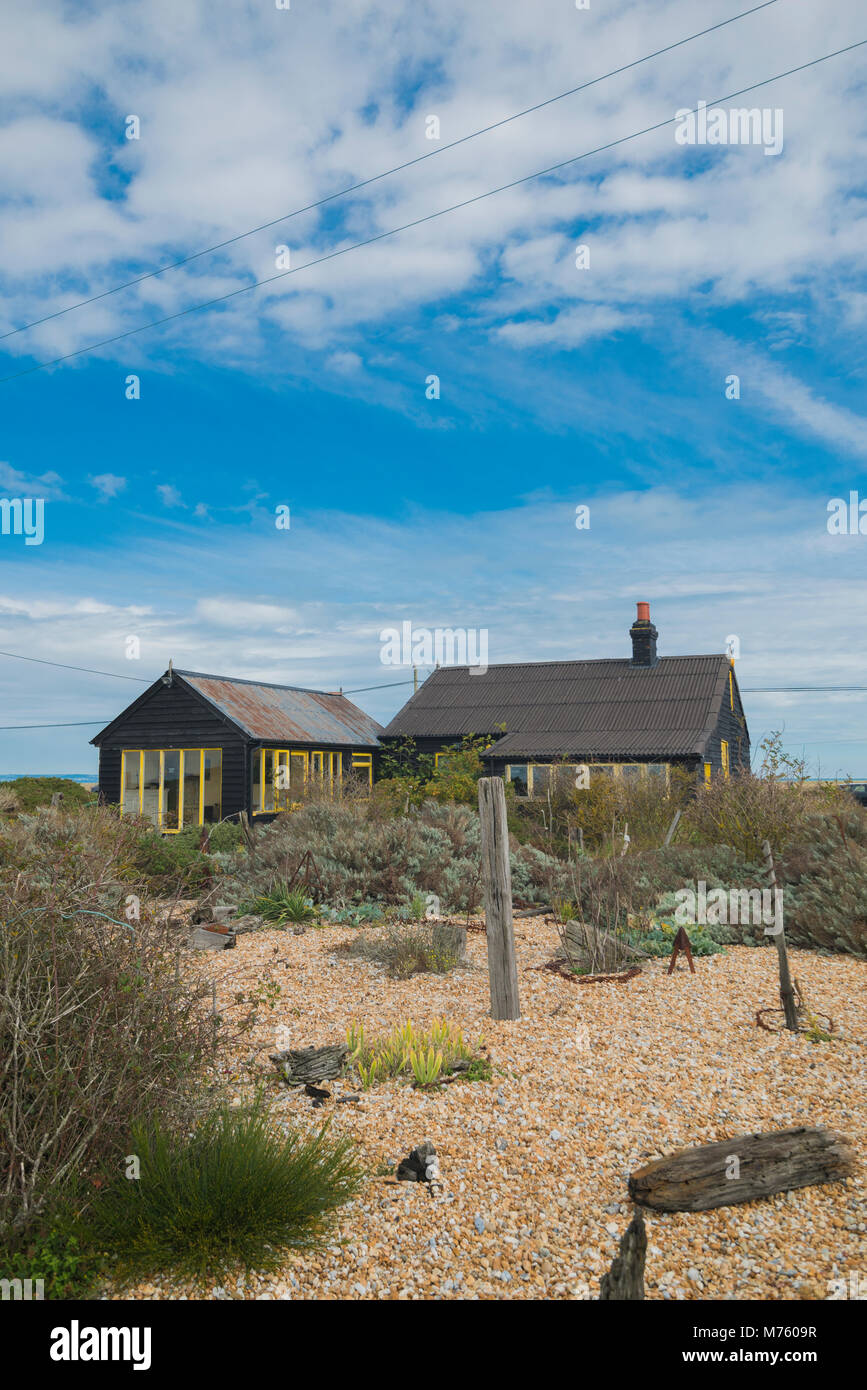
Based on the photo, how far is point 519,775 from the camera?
2323 cm

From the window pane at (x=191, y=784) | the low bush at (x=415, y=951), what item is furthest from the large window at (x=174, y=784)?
the low bush at (x=415, y=951)

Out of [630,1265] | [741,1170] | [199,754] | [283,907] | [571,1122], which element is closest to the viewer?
[630,1265]

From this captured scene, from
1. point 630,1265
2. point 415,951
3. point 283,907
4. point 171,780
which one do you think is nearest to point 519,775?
point 171,780

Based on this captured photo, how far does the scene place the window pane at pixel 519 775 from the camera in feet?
75.2

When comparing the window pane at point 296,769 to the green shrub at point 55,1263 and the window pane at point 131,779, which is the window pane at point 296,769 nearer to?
the window pane at point 131,779

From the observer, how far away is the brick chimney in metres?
26.3

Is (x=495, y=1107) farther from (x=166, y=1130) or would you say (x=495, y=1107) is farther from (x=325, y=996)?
(x=325, y=996)

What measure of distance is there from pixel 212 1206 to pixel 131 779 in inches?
814

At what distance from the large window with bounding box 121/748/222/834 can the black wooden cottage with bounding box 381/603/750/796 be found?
20.8 feet

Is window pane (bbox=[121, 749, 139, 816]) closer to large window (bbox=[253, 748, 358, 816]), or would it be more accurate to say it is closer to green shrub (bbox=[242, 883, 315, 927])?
large window (bbox=[253, 748, 358, 816])

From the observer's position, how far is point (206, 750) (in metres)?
22.0

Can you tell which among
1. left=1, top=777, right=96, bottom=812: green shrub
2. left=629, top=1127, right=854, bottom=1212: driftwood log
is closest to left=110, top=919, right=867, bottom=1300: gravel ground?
left=629, top=1127, right=854, bottom=1212: driftwood log
